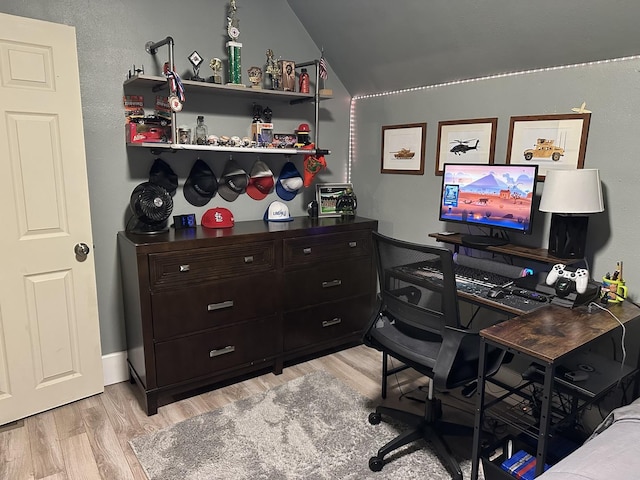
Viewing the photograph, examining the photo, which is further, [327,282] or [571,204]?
[327,282]

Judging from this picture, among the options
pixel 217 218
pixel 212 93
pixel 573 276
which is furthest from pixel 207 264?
pixel 573 276

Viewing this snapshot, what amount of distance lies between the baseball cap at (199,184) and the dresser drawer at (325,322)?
3.05ft

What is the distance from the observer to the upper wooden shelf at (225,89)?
2.45 metres

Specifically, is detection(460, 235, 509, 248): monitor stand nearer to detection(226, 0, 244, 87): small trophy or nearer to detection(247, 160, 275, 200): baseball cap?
detection(247, 160, 275, 200): baseball cap

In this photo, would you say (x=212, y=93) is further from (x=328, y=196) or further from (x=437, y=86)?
(x=437, y=86)

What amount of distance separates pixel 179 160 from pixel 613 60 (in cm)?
237

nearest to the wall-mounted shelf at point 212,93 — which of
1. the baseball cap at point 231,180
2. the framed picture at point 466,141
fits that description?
the baseball cap at point 231,180

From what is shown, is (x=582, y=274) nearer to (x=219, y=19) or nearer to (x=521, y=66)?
(x=521, y=66)

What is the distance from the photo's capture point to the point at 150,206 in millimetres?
2523

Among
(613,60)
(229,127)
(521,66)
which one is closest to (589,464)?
(613,60)

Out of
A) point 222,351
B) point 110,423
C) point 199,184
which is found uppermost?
point 199,184

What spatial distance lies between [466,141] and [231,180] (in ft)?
4.93

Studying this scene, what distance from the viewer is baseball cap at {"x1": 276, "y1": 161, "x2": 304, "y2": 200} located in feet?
10.5

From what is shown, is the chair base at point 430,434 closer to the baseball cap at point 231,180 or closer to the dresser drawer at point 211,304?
the dresser drawer at point 211,304
